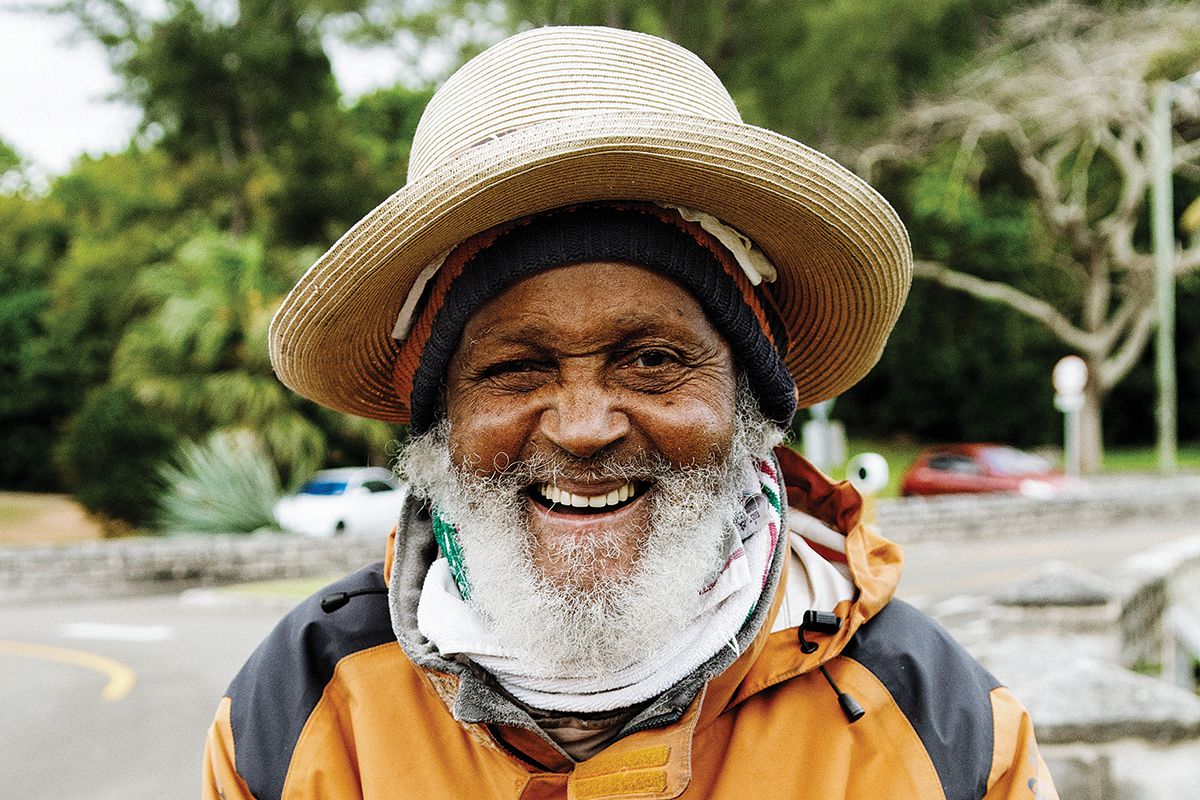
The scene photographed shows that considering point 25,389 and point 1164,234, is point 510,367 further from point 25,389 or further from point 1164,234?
point 25,389

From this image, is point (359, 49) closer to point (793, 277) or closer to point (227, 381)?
point (227, 381)

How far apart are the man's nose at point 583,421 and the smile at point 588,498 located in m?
0.09

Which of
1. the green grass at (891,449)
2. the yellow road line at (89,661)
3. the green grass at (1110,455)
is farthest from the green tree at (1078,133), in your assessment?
the yellow road line at (89,661)

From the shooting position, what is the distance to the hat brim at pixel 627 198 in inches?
67.2

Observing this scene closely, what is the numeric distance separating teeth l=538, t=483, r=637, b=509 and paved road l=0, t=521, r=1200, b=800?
449 cm

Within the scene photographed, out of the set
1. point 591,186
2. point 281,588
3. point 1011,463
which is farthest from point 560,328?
point 1011,463

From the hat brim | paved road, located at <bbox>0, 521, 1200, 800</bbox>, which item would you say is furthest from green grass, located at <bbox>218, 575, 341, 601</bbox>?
the hat brim

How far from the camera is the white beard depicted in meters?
1.76

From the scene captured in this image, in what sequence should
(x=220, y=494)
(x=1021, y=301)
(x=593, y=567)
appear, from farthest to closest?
(x=1021, y=301), (x=220, y=494), (x=593, y=567)

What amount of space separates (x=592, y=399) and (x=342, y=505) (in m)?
14.2

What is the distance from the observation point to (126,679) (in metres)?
7.94

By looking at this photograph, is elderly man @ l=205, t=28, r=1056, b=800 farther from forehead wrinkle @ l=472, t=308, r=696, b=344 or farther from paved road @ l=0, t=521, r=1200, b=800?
paved road @ l=0, t=521, r=1200, b=800

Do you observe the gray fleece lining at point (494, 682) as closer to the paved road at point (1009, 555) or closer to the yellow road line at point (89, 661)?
the yellow road line at point (89, 661)

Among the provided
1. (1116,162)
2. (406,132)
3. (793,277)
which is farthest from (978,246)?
(793,277)
